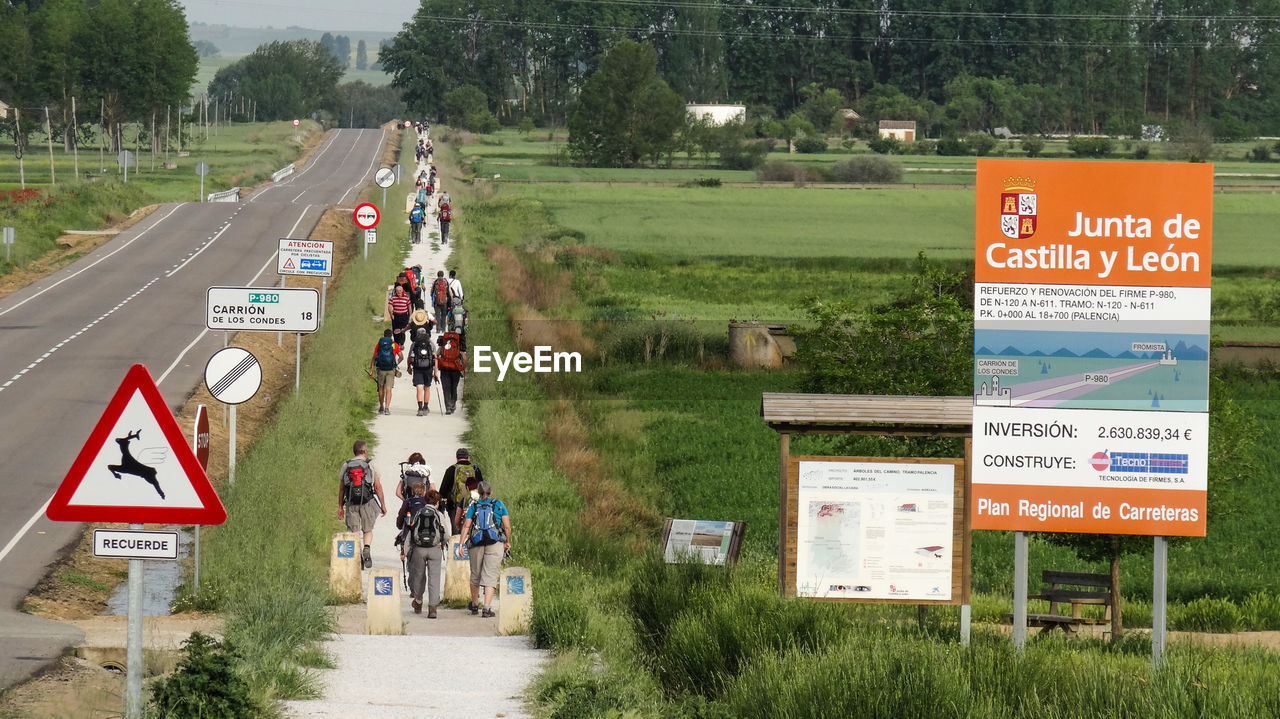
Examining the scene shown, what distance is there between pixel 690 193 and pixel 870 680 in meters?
91.5

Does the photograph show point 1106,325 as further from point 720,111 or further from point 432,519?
point 720,111

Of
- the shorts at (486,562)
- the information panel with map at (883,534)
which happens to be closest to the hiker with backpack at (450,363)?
the shorts at (486,562)

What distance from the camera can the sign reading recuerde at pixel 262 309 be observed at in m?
20.5

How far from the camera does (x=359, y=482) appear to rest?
674 inches

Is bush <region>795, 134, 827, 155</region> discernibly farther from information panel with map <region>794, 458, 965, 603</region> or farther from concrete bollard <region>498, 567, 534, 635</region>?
information panel with map <region>794, 458, 965, 603</region>

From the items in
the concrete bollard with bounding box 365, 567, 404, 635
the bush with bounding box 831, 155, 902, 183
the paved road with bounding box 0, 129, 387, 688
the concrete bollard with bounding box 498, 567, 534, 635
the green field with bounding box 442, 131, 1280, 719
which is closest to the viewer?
the green field with bounding box 442, 131, 1280, 719

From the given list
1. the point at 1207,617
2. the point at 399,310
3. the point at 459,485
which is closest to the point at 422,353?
the point at 399,310

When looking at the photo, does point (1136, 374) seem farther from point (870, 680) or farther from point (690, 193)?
point (690, 193)

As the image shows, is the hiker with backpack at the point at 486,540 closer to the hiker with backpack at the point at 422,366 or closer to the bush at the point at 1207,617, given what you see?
the bush at the point at 1207,617

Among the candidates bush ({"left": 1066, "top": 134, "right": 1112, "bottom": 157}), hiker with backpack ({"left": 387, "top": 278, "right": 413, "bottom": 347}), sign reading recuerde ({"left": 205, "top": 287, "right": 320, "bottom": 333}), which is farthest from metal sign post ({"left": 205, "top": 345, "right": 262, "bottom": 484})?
bush ({"left": 1066, "top": 134, "right": 1112, "bottom": 157})

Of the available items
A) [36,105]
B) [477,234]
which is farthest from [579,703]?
[36,105]

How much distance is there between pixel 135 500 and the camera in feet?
26.1

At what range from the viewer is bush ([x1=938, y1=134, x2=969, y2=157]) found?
467 ft

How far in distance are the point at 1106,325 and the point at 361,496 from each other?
9.05 meters
